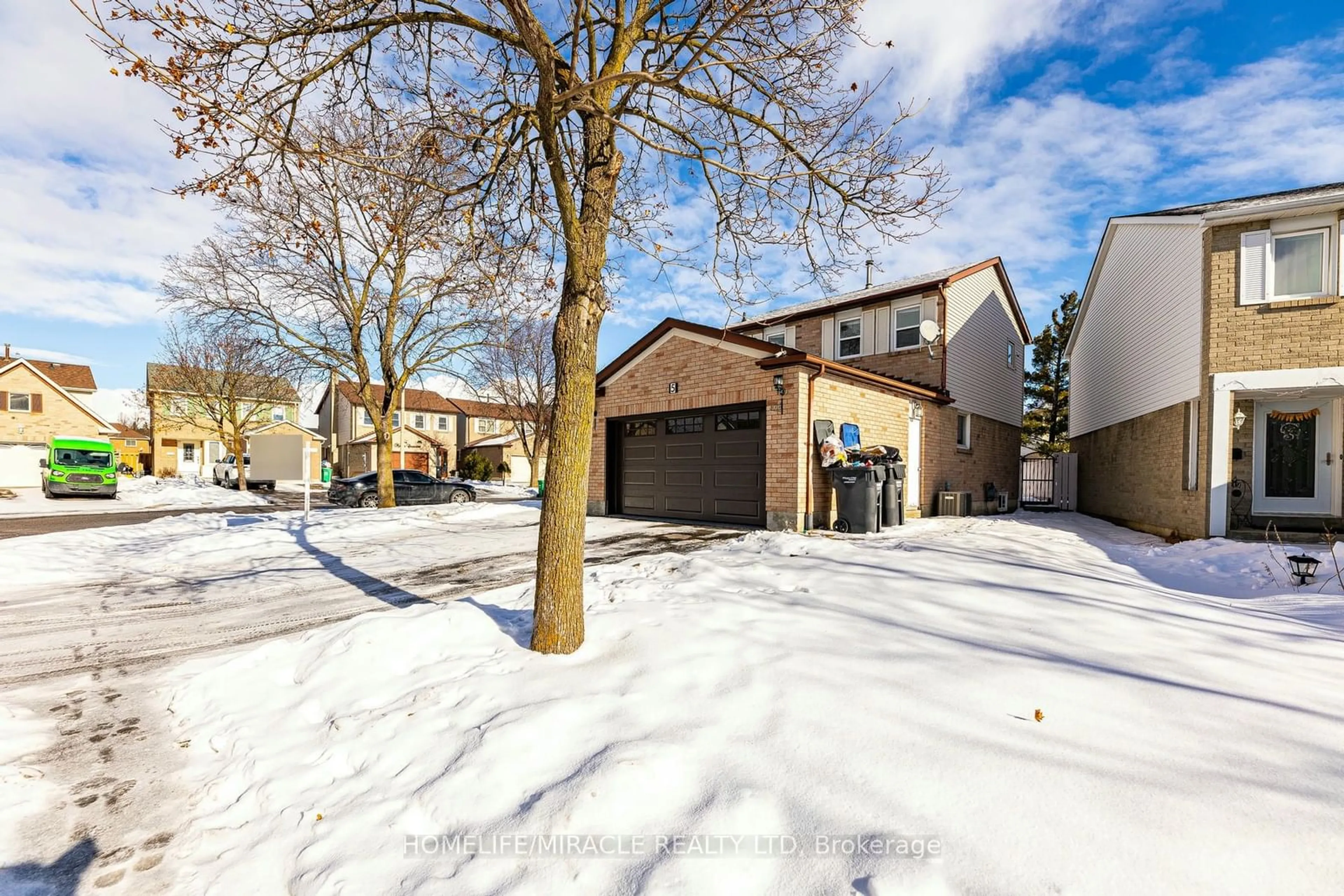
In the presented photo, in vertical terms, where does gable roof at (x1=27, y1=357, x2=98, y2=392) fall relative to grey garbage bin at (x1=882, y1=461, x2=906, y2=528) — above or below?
above

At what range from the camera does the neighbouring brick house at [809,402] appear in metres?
10.5

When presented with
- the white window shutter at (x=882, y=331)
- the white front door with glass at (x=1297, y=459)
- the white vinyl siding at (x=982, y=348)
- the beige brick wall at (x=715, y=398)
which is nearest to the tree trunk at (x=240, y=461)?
the beige brick wall at (x=715, y=398)

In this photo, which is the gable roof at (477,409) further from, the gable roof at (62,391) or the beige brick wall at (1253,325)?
the beige brick wall at (1253,325)

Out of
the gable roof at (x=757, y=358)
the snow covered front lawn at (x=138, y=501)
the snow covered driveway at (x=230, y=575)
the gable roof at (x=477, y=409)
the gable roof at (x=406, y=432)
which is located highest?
the gable roof at (x=477, y=409)

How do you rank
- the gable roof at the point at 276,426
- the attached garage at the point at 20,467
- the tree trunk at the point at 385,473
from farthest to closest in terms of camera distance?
the gable roof at the point at 276,426 → the attached garage at the point at 20,467 → the tree trunk at the point at 385,473

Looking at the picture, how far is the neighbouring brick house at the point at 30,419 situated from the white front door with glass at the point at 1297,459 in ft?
153

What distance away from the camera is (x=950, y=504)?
14.4 metres

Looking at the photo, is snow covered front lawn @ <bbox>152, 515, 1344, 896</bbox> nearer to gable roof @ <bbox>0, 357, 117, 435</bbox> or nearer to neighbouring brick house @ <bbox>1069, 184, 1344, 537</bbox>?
neighbouring brick house @ <bbox>1069, 184, 1344, 537</bbox>

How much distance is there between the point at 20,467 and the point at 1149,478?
45928 millimetres

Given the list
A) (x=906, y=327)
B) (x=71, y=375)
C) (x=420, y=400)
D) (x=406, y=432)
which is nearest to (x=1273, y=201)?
(x=906, y=327)

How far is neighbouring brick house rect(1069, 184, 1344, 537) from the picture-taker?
922cm

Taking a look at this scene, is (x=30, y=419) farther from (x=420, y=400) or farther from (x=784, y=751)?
(x=784, y=751)

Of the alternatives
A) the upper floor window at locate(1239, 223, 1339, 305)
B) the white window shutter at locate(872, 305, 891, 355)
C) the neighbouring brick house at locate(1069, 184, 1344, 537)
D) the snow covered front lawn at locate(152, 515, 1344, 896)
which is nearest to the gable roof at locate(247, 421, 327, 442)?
the white window shutter at locate(872, 305, 891, 355)

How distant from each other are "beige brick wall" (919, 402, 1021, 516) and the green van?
31.1 m
